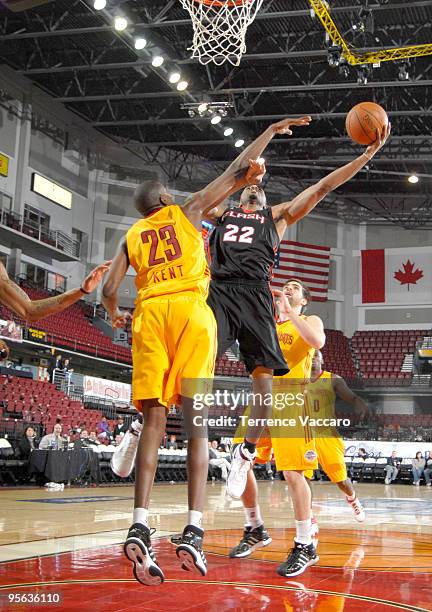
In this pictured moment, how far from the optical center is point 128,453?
426 centimetres

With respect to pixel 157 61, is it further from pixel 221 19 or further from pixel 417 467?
pixel 417 467

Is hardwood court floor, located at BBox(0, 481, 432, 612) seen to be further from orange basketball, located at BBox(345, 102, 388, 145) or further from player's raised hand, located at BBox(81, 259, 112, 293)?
orange basketball, located at BBox(345, 102, 388, 145)

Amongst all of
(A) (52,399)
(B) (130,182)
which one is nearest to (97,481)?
(A) (52,399)

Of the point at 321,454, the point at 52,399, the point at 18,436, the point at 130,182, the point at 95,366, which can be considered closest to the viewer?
the point at 321,454

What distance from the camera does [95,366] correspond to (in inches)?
A: 1048

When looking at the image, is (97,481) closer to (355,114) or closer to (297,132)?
(355,114)

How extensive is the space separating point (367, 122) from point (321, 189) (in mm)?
605

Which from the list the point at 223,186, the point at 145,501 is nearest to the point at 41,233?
the point at 223,186

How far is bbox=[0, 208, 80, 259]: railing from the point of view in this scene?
76.4 ft

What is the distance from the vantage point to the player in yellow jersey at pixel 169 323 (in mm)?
3545

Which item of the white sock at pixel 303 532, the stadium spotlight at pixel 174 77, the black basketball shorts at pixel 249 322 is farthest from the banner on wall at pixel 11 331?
the white sock at pixel 303 532

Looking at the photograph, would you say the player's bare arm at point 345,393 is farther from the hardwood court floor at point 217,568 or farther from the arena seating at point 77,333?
the arena seating at point 77,333

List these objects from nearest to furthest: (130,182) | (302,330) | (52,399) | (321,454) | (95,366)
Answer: (302,330) → (321,454) → (52,399) → (95,366) → (130,182)

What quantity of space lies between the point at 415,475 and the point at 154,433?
67.0 ft
